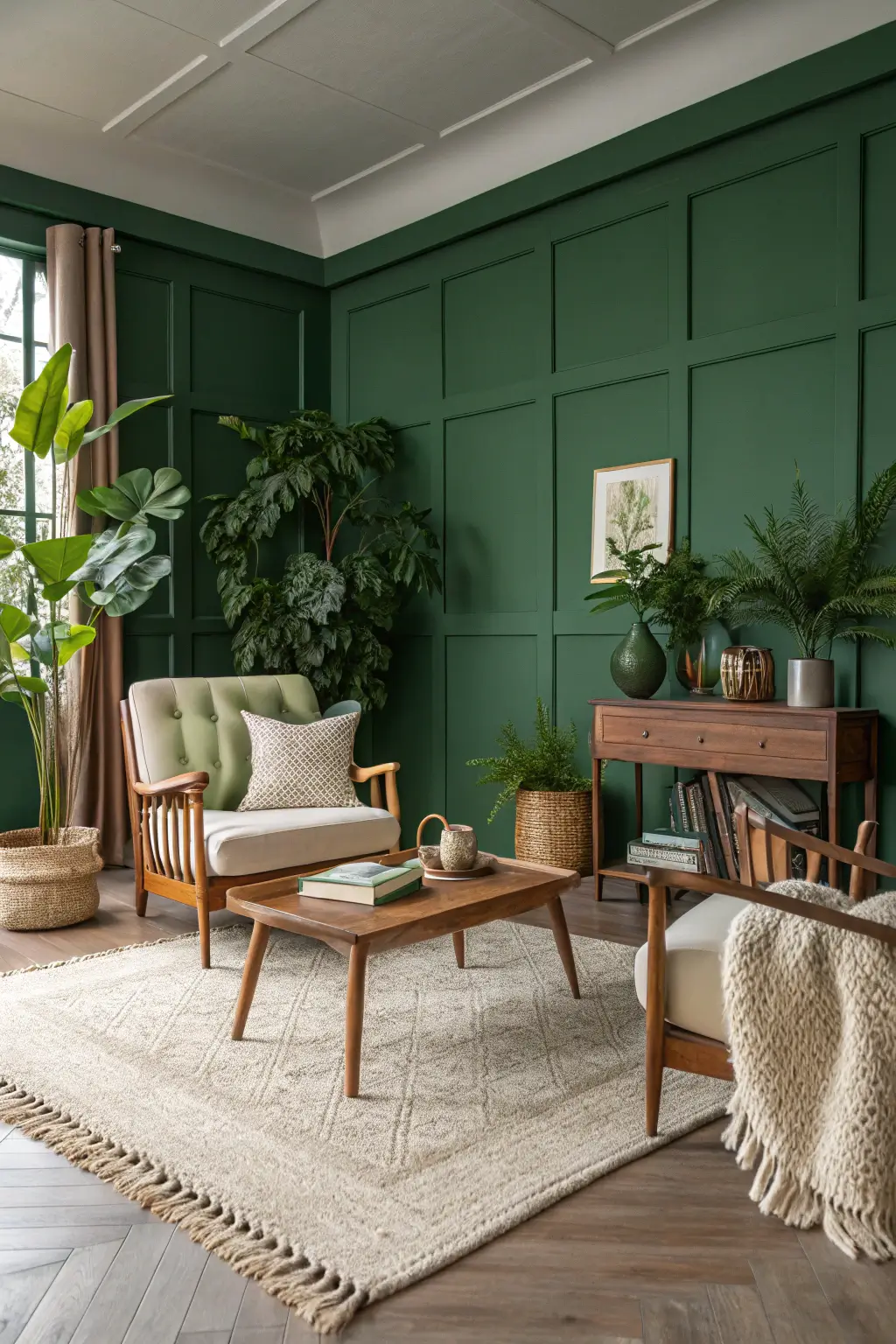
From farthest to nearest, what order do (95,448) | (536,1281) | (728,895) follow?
1. (95,448)
2. (728,895)
3. (536,1281)

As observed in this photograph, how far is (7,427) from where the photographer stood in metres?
4.59

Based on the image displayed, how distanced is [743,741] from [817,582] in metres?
0.60

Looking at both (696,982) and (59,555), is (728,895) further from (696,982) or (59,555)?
(59,555)

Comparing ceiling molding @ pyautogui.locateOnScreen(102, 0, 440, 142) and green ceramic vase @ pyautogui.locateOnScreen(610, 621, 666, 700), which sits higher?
ceiling molding @ pyautogui.locateOnScreen(102, 0, 440, 142)

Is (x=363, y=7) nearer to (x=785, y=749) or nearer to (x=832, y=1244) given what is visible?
(x=785, y=749)

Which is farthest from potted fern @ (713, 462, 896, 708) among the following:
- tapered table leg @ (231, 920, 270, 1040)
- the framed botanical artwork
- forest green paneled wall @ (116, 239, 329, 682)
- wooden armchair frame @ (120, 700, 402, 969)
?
forest green paneled wall @ (116, 239, 329, 682)

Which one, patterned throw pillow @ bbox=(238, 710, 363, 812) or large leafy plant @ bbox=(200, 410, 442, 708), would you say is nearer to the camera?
patterned throw pillow @ bbox=(238, 710, 363, 812)

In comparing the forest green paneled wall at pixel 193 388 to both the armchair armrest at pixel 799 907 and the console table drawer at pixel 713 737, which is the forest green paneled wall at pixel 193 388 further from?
the armchair armrest at pixel 799 907

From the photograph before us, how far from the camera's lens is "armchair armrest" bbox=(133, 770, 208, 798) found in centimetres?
341

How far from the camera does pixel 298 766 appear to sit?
3.87 metres

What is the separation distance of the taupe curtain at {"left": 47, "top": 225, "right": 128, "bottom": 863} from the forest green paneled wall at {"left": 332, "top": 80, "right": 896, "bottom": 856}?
1.35 metres

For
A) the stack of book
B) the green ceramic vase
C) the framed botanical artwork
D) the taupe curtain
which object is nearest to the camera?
the stack of book

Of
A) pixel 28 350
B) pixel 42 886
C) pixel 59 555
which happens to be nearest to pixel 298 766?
pixel 42 886

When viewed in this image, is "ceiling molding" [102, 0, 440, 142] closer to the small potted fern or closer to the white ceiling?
the white ceiling
